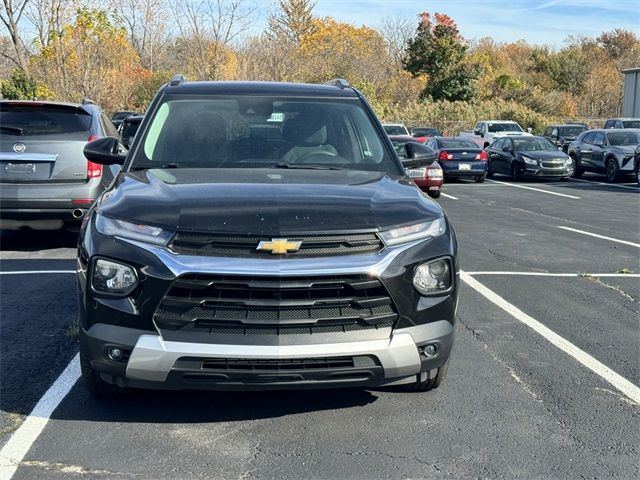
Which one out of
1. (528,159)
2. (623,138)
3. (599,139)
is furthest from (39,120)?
(599,139)

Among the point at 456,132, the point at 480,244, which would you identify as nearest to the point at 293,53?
the point at 456,132

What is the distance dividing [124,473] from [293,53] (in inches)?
1276

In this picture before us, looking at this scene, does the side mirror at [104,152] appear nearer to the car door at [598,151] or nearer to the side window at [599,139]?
the car door at [598,151]

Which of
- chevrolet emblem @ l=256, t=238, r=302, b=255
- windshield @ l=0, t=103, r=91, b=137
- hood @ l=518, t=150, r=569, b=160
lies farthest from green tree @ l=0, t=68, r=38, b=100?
chevrolet emblem @ l=256, t=238, r=302, b=255

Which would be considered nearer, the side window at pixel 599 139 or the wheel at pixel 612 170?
the wheel at pixel 612 170

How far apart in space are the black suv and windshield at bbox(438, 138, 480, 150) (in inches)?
739

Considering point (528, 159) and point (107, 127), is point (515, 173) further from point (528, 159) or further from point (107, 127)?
point (107, 127)

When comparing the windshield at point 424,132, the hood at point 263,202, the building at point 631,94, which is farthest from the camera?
the building at point 631,94

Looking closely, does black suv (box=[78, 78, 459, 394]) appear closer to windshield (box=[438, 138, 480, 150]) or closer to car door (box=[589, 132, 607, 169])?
windshield (box=[438, 138, 480, 150])

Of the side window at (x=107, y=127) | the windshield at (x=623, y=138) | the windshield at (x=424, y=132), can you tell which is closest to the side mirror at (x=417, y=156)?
the side window at (x=107, y=127)

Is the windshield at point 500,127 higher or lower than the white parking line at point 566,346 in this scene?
lower

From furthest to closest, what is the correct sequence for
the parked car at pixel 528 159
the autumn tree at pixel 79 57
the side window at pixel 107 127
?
the autumn tree at pixel 79 57, the parked car at pixel 528 159, the side window at pixel 107 127

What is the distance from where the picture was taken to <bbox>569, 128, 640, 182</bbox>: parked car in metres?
21.6

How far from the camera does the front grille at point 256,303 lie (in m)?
3.46
